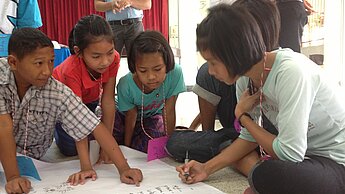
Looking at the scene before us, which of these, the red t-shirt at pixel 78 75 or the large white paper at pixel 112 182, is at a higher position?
the red t-shirt at pixel 78 75

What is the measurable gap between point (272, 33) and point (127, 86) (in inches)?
27.7

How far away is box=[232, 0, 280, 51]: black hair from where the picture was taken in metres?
0.91

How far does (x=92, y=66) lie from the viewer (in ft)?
4.46

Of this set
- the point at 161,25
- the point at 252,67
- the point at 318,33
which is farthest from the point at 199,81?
the point at 161,25

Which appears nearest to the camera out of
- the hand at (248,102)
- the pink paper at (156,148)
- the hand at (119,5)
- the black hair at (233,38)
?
the black hair at (233,38)

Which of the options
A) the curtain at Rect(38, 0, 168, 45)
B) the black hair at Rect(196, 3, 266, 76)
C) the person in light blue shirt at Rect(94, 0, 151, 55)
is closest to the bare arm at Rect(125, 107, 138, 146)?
the person in light blue shirt at Rect(94, 0, 151, 55)

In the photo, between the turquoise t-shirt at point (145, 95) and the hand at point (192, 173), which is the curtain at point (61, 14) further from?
the hand at point (192, 173)

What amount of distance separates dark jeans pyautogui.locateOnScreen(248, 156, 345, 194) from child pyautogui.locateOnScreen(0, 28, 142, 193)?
16.4 inches

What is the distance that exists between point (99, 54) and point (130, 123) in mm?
342

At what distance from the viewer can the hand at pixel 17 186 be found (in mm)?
1103

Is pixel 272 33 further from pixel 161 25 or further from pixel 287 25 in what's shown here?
pixel 161 25

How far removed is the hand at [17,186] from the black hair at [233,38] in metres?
0.61

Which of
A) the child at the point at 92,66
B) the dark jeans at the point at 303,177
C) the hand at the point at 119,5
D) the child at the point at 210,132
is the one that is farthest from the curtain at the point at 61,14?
the dark jeans at the point at 303,177

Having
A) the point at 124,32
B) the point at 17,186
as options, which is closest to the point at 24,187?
the point at 17,186
